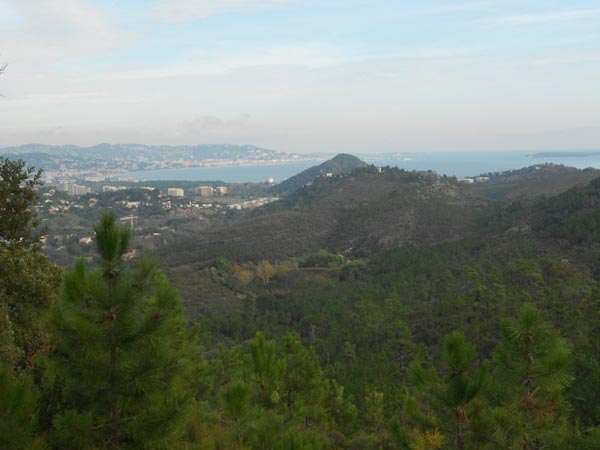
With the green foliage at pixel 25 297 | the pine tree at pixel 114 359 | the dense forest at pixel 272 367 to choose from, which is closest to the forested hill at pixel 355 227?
the dense forest at pixel 272 367

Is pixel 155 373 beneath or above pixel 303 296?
above

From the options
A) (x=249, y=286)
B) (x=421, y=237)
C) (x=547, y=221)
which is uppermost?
(x=547, y=221)

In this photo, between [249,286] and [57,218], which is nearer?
[249,286]

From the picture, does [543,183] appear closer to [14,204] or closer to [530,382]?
[530,382]

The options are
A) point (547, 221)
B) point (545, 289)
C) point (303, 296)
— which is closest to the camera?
point (545, 289)

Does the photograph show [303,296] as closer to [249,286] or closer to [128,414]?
[249,286]

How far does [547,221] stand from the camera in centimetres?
4097

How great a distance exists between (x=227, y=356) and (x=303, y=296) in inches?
932

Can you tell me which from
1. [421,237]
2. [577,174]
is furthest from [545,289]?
[577,174]

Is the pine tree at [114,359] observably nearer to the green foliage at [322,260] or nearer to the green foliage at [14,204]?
the green foliage at [14,204]

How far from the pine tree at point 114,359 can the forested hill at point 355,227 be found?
155ft

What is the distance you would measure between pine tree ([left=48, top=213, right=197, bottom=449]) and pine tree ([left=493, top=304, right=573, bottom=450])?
9.79 feet

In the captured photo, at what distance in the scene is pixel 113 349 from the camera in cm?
369

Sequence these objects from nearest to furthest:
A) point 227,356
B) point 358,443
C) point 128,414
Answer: point 128,414
point 358,443
point 227,356
